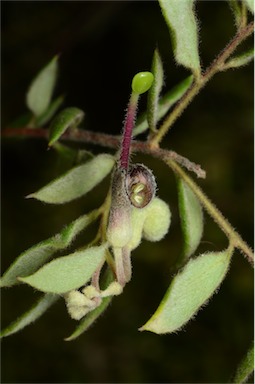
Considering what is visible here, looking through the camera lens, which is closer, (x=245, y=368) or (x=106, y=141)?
(x=245, y=368)

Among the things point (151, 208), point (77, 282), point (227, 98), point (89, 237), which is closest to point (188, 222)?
point (151, 208)

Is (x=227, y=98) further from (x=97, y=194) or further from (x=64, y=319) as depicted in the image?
(x=64, y=319)

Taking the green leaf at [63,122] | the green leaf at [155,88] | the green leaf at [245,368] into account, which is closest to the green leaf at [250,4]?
the green leaf at [155,88]

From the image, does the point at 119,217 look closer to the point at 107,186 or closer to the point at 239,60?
the point at 239,60

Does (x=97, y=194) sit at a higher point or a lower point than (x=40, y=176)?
lower

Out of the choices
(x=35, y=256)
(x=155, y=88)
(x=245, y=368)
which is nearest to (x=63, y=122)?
(x=155, y=88)

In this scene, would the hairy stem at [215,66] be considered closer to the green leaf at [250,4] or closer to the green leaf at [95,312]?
the green leaf at [250,4]
